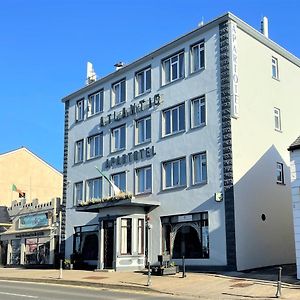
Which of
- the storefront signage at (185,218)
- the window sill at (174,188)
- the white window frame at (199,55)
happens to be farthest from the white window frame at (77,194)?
the white window frame at (199,55)

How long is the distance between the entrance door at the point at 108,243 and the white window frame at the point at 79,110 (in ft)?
31.7

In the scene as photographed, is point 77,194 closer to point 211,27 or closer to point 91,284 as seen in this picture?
point 91,284

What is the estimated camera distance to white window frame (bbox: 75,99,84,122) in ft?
118

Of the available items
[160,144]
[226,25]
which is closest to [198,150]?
[160,144]

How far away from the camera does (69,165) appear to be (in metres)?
36.4

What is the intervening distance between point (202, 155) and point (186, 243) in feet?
15.3

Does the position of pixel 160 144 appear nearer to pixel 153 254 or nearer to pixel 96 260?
pixel 153 254

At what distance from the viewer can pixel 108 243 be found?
28.9m

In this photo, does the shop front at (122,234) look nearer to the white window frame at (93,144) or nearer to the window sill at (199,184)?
the window sill at (199,184)

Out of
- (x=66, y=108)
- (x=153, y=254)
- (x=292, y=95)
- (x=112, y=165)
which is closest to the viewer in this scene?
(x=153, y=254)

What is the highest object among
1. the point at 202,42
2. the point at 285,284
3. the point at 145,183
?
the point at 202,42

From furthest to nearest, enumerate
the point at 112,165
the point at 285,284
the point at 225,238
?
the point at 112,165
the point at 225,238
the point at 285,284

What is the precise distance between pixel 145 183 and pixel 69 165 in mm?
8816

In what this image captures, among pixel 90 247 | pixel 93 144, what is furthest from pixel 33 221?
pixel 93 144
